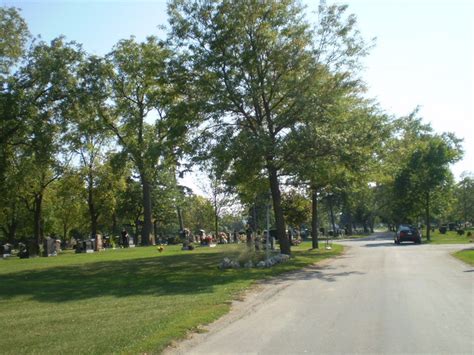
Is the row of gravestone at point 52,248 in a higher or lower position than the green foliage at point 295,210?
lower

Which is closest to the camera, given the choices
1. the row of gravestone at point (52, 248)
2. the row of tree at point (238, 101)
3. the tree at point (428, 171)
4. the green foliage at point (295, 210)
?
the row of tree at point (238, 101)

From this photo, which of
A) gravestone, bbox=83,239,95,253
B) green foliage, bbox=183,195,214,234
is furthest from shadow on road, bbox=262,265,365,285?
green foliage, bbox=183,195,214,234

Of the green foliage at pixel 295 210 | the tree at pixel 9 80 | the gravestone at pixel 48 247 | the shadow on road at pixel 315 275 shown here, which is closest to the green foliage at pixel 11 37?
the tree at pixel 9 80

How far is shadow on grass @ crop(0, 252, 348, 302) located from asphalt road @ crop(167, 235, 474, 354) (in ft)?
7.94

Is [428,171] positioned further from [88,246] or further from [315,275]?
[315,275]

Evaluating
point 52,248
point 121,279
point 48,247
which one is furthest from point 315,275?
point 52,248

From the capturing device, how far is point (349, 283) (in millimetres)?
14797

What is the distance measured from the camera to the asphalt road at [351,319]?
7.43 meters

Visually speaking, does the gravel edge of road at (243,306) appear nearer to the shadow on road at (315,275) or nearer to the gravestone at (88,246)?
the shadow on road at (315,275)

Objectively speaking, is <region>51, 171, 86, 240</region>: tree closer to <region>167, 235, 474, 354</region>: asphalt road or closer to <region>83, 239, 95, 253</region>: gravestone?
<region>83, 239, 95, 253</region>: gravestone

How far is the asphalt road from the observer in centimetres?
743

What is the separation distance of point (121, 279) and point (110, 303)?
5.09 metres

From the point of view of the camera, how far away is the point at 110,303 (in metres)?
12.4

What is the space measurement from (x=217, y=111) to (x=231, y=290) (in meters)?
11.3
